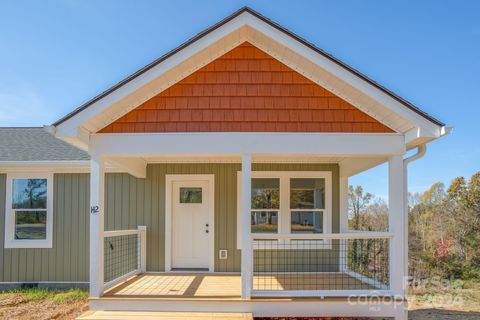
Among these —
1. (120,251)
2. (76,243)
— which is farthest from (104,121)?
(76,243)

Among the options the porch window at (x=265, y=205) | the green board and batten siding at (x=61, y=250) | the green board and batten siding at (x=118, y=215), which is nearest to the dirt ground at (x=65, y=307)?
the green board and batten siding at (x=61, y=250)

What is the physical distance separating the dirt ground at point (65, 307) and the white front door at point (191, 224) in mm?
2265

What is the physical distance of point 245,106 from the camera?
5488 mm

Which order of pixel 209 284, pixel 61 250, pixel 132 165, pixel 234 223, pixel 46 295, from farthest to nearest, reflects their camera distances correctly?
pixel 61 250
pixel 234 223
pixel 46 295
pixel 132 165
pixel 209 284

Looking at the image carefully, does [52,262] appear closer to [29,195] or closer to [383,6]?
[29,195]

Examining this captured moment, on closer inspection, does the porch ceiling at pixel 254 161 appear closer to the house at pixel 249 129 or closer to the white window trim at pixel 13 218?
the house at pixel 249 129

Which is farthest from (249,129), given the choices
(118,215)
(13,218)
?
(13,218)

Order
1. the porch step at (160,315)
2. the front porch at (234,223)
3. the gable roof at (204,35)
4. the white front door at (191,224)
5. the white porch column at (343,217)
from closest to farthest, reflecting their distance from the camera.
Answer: the porch step at (160,315)
the gable roof at (204,35)
the front porch at (234,223)
the white porch column at (343,217)
the white front door at (191,224)

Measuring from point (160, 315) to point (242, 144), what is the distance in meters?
2.81

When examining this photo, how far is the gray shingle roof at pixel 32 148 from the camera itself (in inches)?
341

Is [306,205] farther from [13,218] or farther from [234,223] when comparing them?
[13,218]

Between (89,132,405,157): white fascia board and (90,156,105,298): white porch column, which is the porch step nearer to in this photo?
(90,156,105,298): white porch column

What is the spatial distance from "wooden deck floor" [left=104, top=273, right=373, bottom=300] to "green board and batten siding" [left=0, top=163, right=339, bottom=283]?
0.96 metres

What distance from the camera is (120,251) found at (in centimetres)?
798
